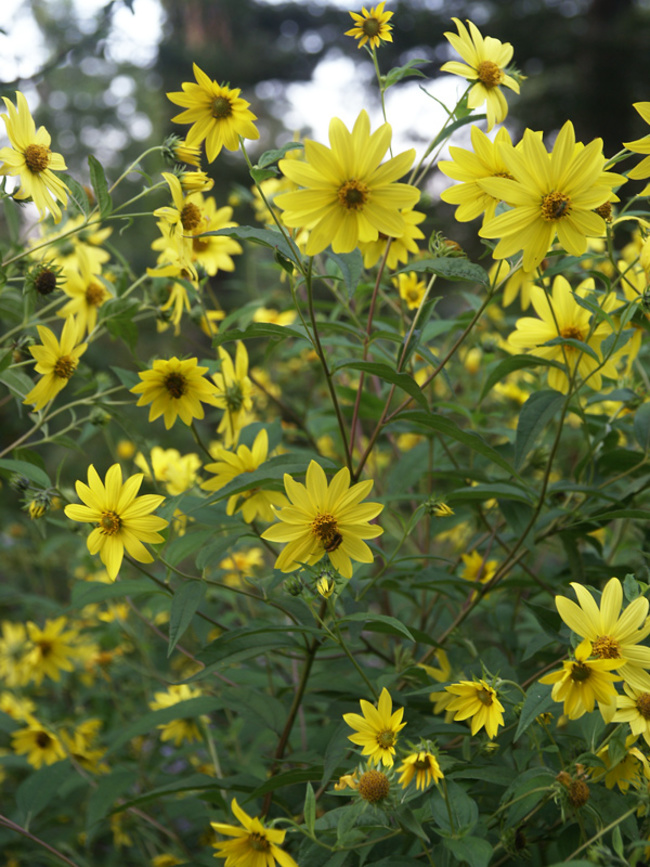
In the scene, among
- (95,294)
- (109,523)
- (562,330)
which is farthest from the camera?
(95,294)

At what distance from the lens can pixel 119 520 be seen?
0.74 meters

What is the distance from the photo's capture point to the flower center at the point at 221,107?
751 mm

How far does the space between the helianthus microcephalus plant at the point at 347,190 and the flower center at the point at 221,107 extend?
0.19 meters

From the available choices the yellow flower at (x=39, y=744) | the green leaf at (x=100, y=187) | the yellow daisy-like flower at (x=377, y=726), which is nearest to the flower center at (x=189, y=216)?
the green leaf at (x=100, y=187)

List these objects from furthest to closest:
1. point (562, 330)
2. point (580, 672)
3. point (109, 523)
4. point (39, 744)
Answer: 1. point (39, 744)
2. point (562, 330)
3. point (109, 523)
4. point (580, 672)

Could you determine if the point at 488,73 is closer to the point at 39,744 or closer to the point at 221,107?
the point at 221,107

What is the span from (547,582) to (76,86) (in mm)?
12253

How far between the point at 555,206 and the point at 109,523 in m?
0.55

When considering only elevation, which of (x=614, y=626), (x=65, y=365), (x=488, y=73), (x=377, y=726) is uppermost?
(x=488, y=73)

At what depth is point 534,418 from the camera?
84cm

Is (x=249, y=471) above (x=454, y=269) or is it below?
below

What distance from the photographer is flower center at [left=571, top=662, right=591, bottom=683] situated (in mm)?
616

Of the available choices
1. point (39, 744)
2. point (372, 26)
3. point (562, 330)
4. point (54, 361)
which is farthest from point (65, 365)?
point (39, 744)

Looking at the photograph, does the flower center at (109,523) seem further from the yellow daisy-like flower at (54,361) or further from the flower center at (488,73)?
the flower center at (488,73)
